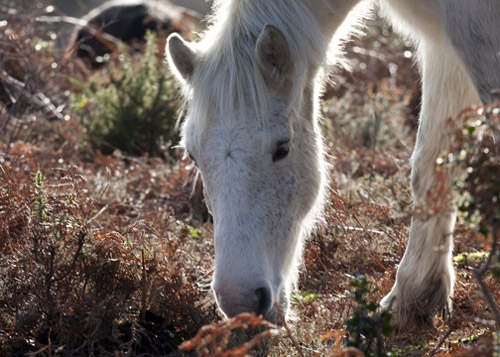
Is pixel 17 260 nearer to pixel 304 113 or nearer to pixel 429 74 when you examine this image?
pixel 304 113

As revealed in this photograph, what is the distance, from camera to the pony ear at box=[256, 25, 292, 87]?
314cm

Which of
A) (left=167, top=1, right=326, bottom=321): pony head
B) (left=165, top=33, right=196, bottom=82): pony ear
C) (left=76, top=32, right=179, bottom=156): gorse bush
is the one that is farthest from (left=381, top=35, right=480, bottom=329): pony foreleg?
(left=76, top=32, right=179, bottom=156): gorse bush

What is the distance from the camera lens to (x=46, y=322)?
3203 millimetres

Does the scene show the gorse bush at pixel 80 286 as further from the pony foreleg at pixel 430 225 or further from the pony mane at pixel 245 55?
the pony foreleg at pixel 430 225

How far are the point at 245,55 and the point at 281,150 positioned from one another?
46 centimetres

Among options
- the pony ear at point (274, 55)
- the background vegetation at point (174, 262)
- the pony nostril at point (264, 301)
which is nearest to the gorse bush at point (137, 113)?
the background vegetation at point (174, 262)

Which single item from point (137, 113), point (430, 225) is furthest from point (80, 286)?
point (137, 113)

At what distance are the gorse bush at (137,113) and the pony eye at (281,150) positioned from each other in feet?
11.3

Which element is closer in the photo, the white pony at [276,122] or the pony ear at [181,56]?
the white pony at [276,122]

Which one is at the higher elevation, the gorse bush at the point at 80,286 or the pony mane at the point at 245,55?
the pony mane at the point at 245,55

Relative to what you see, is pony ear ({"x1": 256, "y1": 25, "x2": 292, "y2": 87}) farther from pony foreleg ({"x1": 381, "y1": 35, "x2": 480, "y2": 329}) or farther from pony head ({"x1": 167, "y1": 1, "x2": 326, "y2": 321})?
pony foreleg ({"x1": 381, "y1": 35, "x2": 480, "y2": 329})

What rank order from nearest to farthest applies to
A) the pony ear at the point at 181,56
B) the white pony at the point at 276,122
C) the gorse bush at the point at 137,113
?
the white pony at the point at 276,122 → the pony ear at the point at 181,56 → the gorse bush at the point at 137,113

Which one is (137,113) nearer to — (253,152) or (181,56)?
(181,56)

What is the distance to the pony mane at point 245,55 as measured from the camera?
315 centimetres
